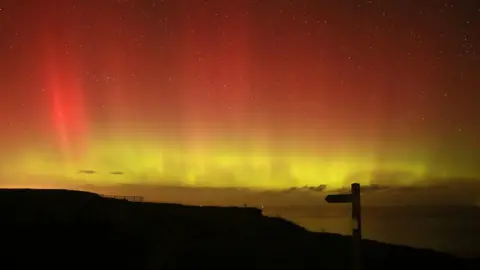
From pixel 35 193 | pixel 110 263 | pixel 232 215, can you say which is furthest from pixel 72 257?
pixel 232 215

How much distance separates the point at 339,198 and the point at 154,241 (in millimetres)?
18119

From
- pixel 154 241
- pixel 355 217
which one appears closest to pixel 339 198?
pixel 355 217

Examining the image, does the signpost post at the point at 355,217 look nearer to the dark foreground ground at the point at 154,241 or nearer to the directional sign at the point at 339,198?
the directional sign at the point at 339,198

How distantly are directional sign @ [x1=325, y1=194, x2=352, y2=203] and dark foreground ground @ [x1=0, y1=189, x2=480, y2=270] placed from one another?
42.6 feet

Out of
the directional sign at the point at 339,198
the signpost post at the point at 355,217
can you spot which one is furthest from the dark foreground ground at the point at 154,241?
the signpost post at the point at 355,217

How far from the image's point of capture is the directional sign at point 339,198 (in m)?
10.4

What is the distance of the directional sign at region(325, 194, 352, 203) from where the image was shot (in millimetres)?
10366

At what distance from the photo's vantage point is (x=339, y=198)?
10539 millimetres

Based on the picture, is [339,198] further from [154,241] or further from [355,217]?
[154,241]

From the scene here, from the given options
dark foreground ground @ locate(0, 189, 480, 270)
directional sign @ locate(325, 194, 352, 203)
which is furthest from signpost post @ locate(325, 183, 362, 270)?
dark foreground ground @ locate(0, 189, 480, 270)

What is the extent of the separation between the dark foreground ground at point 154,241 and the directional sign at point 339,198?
13.0 m

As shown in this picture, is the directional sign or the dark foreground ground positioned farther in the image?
the dark foreground ground

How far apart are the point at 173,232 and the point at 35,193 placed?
1088 cm

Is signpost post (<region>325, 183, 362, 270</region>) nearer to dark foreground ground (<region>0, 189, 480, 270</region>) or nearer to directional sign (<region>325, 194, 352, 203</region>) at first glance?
directional sign (<region>325, 194, 352, 203</region>)
